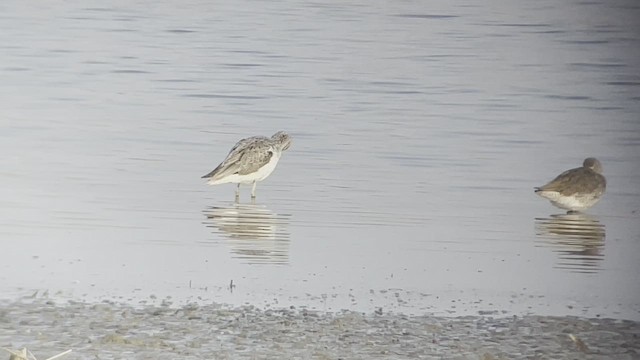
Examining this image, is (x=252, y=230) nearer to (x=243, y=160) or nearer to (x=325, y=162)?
(x=243, y=160)

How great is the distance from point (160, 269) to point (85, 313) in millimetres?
999

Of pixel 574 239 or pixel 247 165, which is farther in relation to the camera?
pixel 247 165

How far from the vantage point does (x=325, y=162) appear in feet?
30.0

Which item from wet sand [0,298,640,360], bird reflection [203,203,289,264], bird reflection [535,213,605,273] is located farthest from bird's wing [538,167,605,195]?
wet sand [0,298,640,360]

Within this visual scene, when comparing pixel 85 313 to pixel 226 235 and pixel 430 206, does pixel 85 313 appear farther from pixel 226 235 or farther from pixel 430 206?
pixel 430 206

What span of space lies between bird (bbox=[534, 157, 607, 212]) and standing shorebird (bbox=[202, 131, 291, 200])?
59.5 inches

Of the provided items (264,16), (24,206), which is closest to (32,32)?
(264,16)

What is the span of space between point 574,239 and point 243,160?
6.55 feet

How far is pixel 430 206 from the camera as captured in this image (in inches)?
304

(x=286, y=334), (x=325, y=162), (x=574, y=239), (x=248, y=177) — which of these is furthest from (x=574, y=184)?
(x=286, y=334)

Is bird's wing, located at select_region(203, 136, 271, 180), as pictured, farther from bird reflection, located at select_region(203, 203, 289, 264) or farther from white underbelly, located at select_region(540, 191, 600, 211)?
white underbelly, located at select_region(540, 191, 600, 211)

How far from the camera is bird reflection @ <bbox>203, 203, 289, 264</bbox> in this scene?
630cm

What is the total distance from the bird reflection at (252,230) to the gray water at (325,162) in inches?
0.8

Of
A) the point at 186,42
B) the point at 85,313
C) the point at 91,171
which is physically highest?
the point at 186,42
